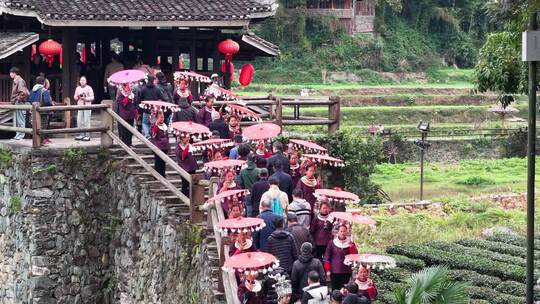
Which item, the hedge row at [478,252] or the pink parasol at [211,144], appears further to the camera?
the hedge row at [478,252]

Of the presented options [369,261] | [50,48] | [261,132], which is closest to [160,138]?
[261,132]

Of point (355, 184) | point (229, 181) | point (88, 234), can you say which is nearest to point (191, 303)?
point (229, 181)

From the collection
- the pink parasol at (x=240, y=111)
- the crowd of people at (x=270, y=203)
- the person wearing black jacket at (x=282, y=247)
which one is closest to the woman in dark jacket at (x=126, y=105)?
the crowd of people at (x=270, y=203)

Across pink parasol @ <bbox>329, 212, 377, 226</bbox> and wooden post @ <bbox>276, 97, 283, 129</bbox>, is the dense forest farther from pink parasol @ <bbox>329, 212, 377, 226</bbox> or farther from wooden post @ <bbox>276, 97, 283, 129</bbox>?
pink parasol @ <bbox>329, 212, 377, 226</bbox>

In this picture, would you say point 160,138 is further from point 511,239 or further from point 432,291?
point 511,239

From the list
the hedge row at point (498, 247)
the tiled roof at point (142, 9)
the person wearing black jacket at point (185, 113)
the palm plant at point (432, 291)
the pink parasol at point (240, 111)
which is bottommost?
the hedge row at point (498, 247)

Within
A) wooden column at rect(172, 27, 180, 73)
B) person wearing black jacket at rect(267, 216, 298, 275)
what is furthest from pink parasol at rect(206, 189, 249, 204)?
wooden column at rect(172, 27, 180, 73)

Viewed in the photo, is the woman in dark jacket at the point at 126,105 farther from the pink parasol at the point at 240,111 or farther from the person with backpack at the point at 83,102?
the pink parasol at the point at 240,111

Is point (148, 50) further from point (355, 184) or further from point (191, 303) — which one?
point (191, 303)

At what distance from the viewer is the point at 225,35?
25.3m

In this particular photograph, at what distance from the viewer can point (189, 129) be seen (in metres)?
17.3

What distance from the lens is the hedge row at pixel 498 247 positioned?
21031mm

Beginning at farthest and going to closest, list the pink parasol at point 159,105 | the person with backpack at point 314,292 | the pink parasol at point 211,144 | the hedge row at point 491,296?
1. the pink parasol at point 159,105
2. the hedge row at point 491,296
3. the pink parasol at point 211,144
4. the person with backpack at point 314,292

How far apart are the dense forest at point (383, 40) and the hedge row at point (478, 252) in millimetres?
41616
